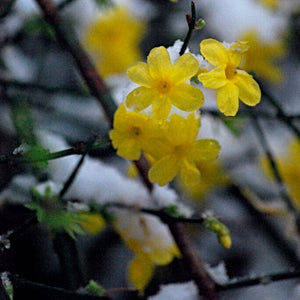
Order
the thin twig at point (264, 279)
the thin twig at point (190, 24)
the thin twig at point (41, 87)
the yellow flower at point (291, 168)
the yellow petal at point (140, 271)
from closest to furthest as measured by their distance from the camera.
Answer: the thin twig at point (190, 24)
the thin twig at point (264, 279)
the yellow petal at point (140, 271)
the thin twig at point (41, 87)
the yellow flower at point (291, 168)

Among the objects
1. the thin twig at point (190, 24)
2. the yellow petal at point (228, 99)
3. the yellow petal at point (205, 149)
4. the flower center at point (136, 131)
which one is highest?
the thin twig at point (190, 24)

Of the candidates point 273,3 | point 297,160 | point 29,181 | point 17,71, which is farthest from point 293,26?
point 29,181

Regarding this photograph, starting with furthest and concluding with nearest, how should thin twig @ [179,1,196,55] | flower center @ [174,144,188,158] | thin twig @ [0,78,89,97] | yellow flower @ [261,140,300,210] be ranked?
yellow flower @ [261,140,300,210] < thin twig @ [0,78,89,97] < flower center @ [174,144,188,158] < thin twig @ [179,1,196,55]

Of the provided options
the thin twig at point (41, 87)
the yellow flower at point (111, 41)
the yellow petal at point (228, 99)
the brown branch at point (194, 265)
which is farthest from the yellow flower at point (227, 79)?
the yellow flower at point (111, 41)

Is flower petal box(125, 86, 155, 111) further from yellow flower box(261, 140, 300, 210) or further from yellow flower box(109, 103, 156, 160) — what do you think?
yellow flower box(261, 140, 300, 210)

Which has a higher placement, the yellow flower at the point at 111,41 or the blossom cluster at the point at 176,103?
the blossom cluster at the point at 176,103

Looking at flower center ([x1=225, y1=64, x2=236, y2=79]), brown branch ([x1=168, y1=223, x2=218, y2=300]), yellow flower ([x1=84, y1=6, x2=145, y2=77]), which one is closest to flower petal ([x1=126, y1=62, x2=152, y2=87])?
flower center ([x1=225, y1=64, x2=236, y2=79])

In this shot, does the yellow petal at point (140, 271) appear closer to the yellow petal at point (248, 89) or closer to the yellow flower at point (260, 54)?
the yellow petal at point (248, 89)
